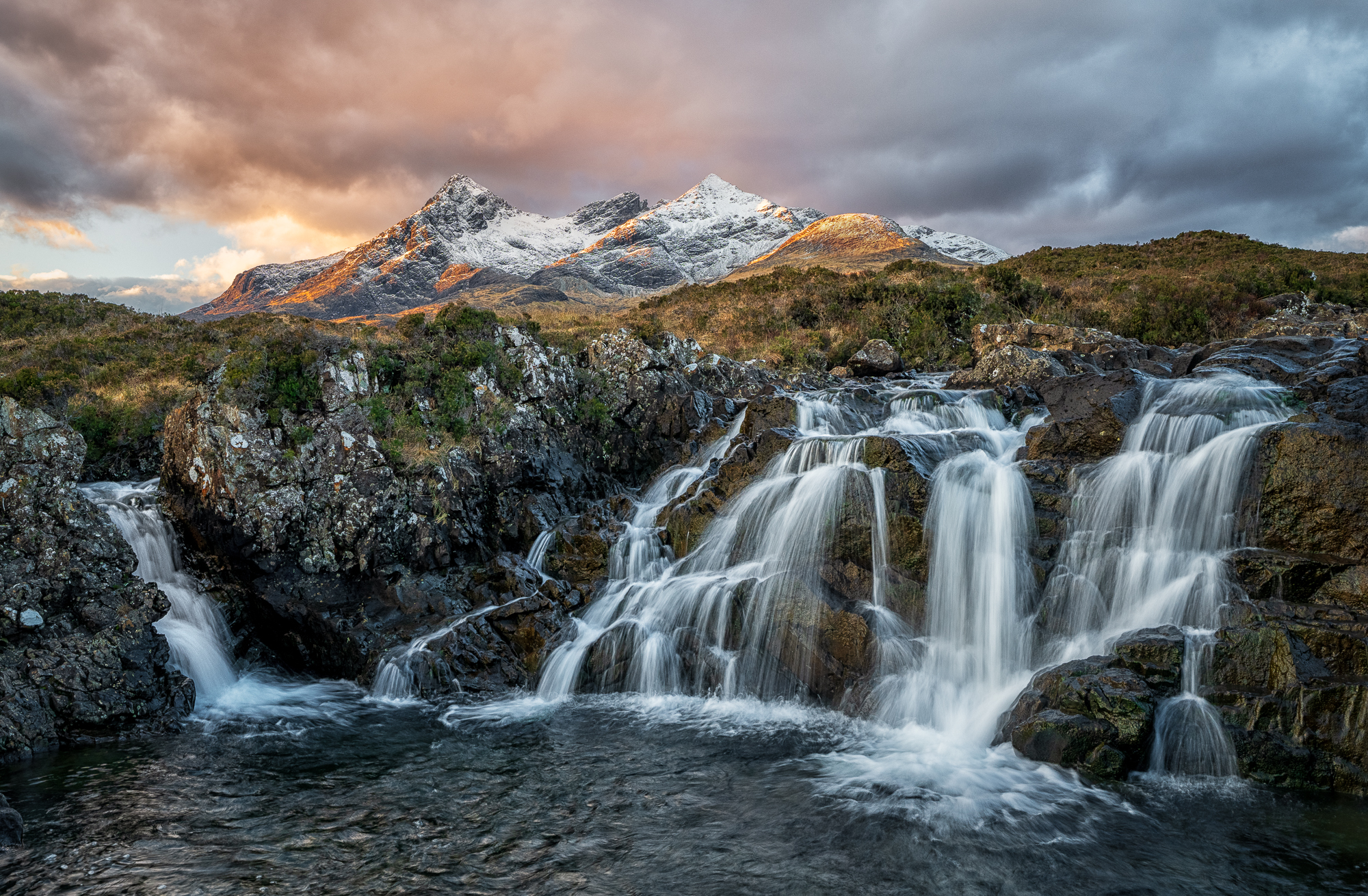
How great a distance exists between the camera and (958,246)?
145000 millimetres

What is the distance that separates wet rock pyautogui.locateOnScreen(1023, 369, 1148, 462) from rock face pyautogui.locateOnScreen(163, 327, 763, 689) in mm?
10335

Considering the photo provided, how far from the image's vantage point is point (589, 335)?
2716cm

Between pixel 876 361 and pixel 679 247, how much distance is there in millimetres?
152139

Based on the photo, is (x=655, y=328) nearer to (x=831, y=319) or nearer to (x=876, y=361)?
(x=876, y=361)

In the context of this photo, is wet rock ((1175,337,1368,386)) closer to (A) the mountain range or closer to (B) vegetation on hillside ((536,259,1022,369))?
(B) vegetation on hillside ((536,259,1022,369))

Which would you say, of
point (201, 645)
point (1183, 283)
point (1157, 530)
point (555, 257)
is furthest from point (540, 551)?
point (555, 257)

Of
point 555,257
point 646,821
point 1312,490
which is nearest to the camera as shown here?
point 646,821

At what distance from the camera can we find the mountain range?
11025 centimetres

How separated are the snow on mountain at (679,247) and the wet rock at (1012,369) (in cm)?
10799

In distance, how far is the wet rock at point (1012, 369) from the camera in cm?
2053

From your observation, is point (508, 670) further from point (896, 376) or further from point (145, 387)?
point (896, 376)

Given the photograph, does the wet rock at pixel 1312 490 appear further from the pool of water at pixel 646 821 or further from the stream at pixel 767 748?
the pool of water at pixel 646 821

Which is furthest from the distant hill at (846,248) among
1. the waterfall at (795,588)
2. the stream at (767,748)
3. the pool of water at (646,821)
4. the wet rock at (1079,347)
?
the pool of water at (646,821)

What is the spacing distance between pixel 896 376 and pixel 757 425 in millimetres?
10245
